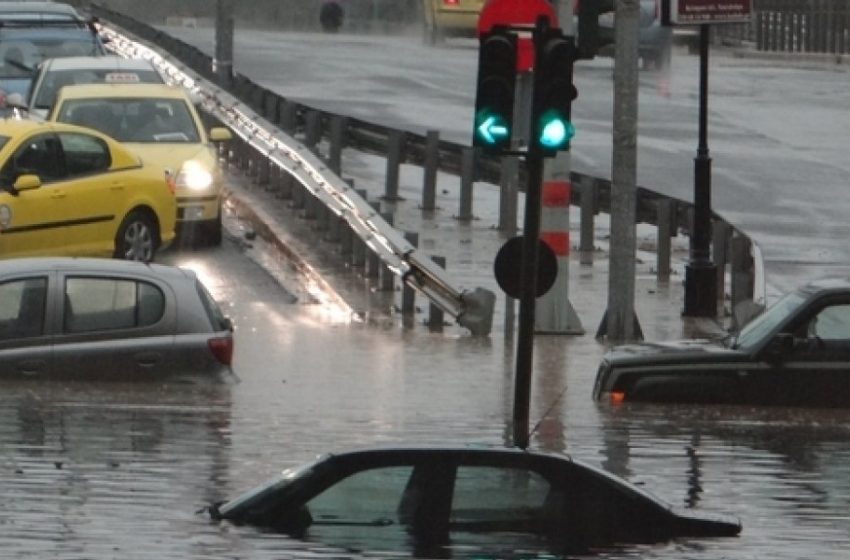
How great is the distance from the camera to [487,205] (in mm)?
32625

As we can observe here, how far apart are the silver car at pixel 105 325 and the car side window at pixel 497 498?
6.57 metres

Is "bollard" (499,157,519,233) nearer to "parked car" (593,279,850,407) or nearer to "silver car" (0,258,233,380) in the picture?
"parked car" (593,279,850,407)

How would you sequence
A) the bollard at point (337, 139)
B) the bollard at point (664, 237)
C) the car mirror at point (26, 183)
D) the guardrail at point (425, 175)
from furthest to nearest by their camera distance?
the bollard at point (337, 139) < the bollard at point (664, 237) < the guardrail at point (425, 175) < the car mirror at point (26, 183)

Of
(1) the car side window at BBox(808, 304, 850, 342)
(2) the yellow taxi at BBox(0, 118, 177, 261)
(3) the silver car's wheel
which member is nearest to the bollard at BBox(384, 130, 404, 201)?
(2) the yellow taxi at BBox(0, 118, 177, 261)

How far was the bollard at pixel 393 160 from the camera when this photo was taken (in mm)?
31828

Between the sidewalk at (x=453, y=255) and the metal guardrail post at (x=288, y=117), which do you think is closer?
the sidewalk at (x=453, y=255)

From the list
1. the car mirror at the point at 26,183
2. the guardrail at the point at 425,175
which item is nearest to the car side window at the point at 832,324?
the guardrail at the point at 425,175

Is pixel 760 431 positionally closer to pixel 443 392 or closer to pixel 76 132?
pixel 443 392

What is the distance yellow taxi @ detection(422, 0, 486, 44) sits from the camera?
5625 cm

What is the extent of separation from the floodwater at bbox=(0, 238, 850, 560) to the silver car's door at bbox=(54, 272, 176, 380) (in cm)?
17

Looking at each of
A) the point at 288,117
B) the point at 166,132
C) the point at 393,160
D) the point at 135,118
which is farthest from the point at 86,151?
the point at 288,117

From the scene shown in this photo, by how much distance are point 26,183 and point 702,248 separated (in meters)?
6.61

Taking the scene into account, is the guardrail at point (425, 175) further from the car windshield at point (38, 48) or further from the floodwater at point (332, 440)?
the floodwater at point (332, 440)

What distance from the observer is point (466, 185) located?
30719mm
